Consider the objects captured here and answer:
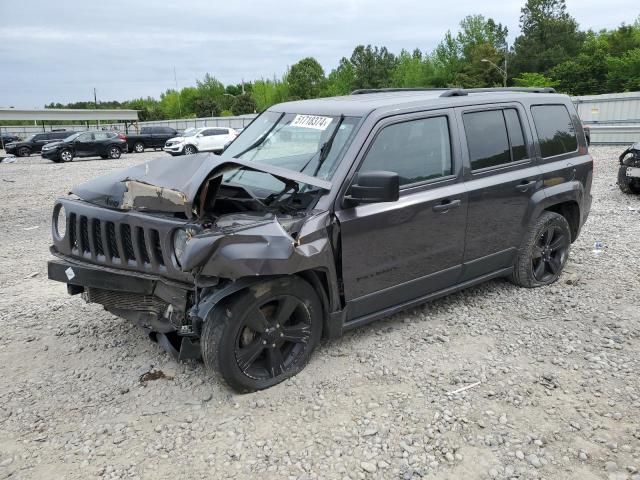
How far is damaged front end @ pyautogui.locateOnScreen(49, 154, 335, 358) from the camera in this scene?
312cm

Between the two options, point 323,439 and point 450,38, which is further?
point 450,38

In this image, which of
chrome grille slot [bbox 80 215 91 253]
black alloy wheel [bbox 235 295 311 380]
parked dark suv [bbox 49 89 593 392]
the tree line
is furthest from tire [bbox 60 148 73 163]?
the tree line

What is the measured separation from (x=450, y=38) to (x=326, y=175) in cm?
7938

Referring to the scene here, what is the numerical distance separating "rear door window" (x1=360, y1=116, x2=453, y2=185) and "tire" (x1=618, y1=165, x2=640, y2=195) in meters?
7.13

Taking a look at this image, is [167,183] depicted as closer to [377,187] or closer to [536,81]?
[377,187]

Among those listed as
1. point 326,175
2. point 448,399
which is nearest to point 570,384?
point 448,399

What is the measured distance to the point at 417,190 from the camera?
4066 millimetres

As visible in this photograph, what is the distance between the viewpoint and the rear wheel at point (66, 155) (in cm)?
2551

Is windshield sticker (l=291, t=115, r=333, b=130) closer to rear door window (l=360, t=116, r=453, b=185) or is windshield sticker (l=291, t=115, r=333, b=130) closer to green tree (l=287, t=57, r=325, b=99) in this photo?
rear door window (l=360, t=116, r=453, b=185)

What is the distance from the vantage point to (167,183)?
11.4ft

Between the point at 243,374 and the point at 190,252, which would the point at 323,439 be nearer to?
the point at 243,374

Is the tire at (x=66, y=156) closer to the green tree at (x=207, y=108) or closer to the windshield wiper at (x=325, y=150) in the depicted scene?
the windshield wiper at (x=325, y=150)

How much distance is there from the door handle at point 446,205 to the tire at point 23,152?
110 feet

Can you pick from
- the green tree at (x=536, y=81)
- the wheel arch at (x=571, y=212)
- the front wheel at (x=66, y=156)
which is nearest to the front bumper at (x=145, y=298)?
the wheel arch at (x=571, y=212)
